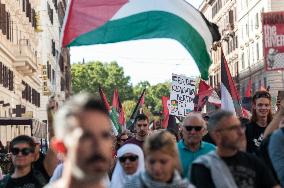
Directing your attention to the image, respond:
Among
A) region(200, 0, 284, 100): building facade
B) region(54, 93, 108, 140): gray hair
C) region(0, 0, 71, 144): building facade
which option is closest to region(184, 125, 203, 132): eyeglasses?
region(54, 93, 108, 140): gray hair

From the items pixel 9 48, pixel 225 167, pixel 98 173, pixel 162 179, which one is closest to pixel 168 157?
pixel 162 179

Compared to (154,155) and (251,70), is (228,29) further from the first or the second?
(154,155)

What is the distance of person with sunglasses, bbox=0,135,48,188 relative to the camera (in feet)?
20.7

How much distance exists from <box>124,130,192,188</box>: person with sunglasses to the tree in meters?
113

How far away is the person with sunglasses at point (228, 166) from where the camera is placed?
5023 millimetres

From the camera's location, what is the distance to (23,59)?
40781 millimetres

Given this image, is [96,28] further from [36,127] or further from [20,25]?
[20,25]

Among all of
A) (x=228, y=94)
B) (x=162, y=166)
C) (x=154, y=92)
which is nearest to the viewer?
(x=162, y=166)

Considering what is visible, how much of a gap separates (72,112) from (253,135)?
5.09m

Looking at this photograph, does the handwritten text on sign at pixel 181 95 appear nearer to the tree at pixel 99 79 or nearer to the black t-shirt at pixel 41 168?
the black t-shirt at pixel 41 168

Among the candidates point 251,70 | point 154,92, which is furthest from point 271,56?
point 154,92

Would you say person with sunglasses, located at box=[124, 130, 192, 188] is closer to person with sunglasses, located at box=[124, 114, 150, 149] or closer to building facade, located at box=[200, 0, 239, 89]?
person with sunglasses, located at box=[124, 114, 150, 149]

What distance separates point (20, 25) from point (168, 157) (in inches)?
1500

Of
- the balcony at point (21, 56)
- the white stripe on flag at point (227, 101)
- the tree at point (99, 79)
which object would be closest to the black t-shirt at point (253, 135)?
the white stripe on flag at point (227, 101)
